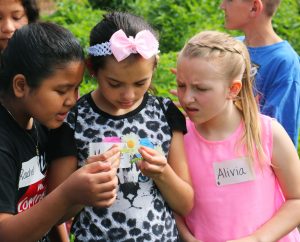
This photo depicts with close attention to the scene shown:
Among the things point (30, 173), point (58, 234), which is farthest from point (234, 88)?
point (58, 234)

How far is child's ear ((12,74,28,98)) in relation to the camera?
88.9 inches

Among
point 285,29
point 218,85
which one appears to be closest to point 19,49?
point 218,85

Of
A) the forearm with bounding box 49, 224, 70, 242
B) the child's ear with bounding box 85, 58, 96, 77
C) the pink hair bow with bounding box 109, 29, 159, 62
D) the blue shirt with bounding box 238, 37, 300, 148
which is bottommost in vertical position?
the forearm with bounding box 49, 224, 70, 242

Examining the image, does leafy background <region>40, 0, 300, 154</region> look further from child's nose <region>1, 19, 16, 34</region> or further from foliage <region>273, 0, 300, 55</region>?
child's nose <region>1, 19, 16, 34</region>

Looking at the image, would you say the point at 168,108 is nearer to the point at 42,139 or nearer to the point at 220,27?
the point at 42,139

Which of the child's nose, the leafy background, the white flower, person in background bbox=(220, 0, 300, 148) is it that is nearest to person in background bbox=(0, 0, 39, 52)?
the child's nose

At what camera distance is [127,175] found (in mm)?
2395

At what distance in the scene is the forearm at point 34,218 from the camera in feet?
7.01

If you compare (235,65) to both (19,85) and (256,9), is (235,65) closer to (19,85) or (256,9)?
(19,85)

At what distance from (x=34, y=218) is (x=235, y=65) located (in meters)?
1.02

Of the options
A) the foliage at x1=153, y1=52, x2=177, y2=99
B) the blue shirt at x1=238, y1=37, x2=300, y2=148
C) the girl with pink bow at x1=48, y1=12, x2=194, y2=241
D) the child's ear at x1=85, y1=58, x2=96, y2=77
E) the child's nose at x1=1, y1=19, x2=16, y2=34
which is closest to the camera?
the girl with pink bow at x1=48, y1=12, x2=194, y2=241

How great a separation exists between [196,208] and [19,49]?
999 millimetres

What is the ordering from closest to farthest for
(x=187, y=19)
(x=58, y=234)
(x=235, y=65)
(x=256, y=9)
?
1. (x=235, y=65)
2. (x=58, y=234)
3. (x=256, y=9)
4. (x=187, y=19)

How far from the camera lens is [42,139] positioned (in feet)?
8.04
